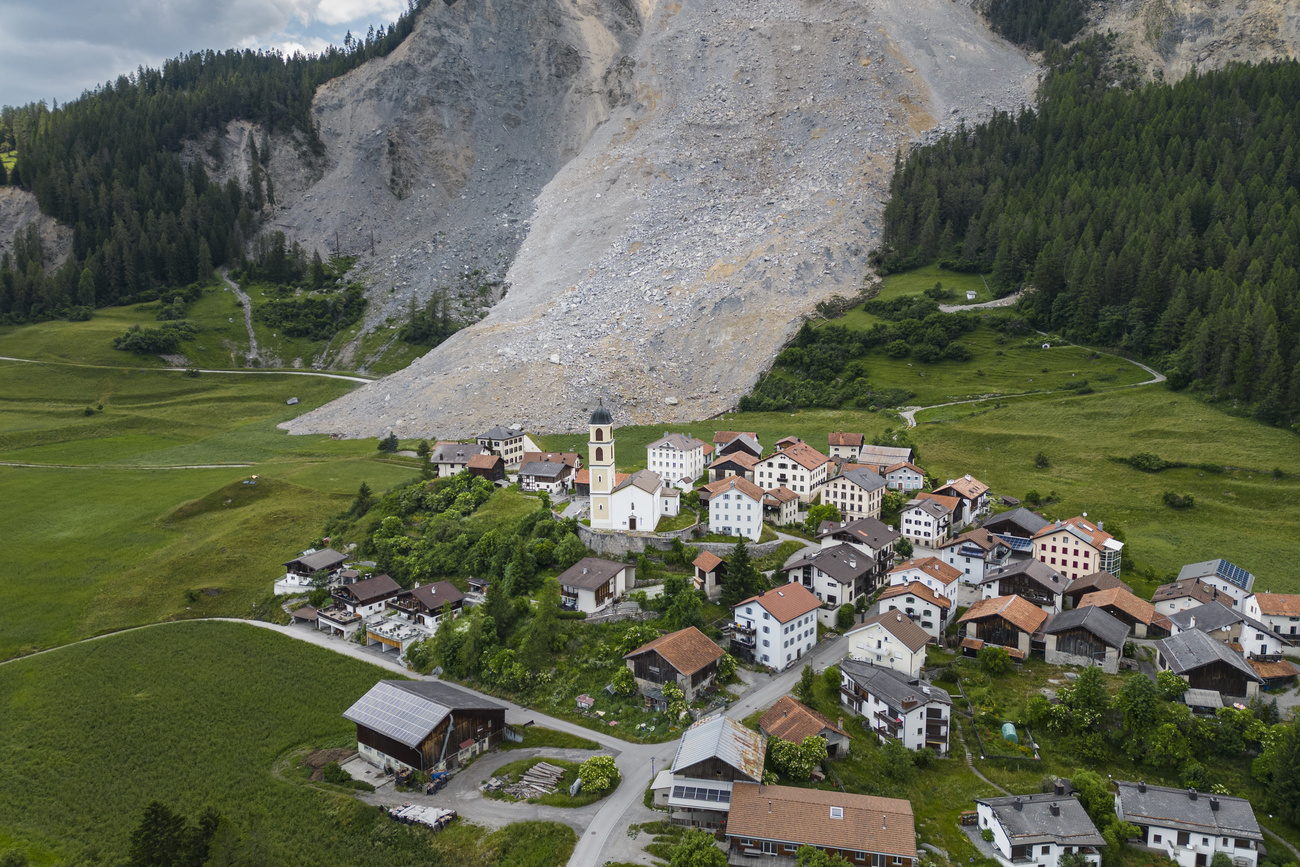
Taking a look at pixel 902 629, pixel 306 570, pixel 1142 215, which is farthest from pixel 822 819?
pixel 1142 215

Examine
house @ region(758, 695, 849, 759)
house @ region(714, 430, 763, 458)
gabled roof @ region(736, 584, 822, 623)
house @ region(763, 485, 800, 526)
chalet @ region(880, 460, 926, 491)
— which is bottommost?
house @ region(758, 695, 849, 759)

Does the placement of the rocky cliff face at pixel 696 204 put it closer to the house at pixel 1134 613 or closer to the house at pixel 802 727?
the house at pixel 1134 613

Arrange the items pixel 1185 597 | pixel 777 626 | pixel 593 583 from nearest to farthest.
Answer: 1. pixel 777 626
2. pixel 1185 597
3. pixel 593 583

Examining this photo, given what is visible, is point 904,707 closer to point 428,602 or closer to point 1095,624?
point 1095,624

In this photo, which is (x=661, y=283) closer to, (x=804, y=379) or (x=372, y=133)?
(x=804, y=379)

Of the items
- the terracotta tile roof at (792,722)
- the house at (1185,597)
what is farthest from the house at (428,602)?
the house at (1185,597)

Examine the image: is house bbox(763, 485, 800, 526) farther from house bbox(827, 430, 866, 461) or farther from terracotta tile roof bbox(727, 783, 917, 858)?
terracotta tile roof bbox(727, 783, 917, 858)

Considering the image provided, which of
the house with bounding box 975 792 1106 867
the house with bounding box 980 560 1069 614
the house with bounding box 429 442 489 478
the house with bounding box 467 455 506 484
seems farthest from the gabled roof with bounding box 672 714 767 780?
the house with bounding box 429 442 489 478
